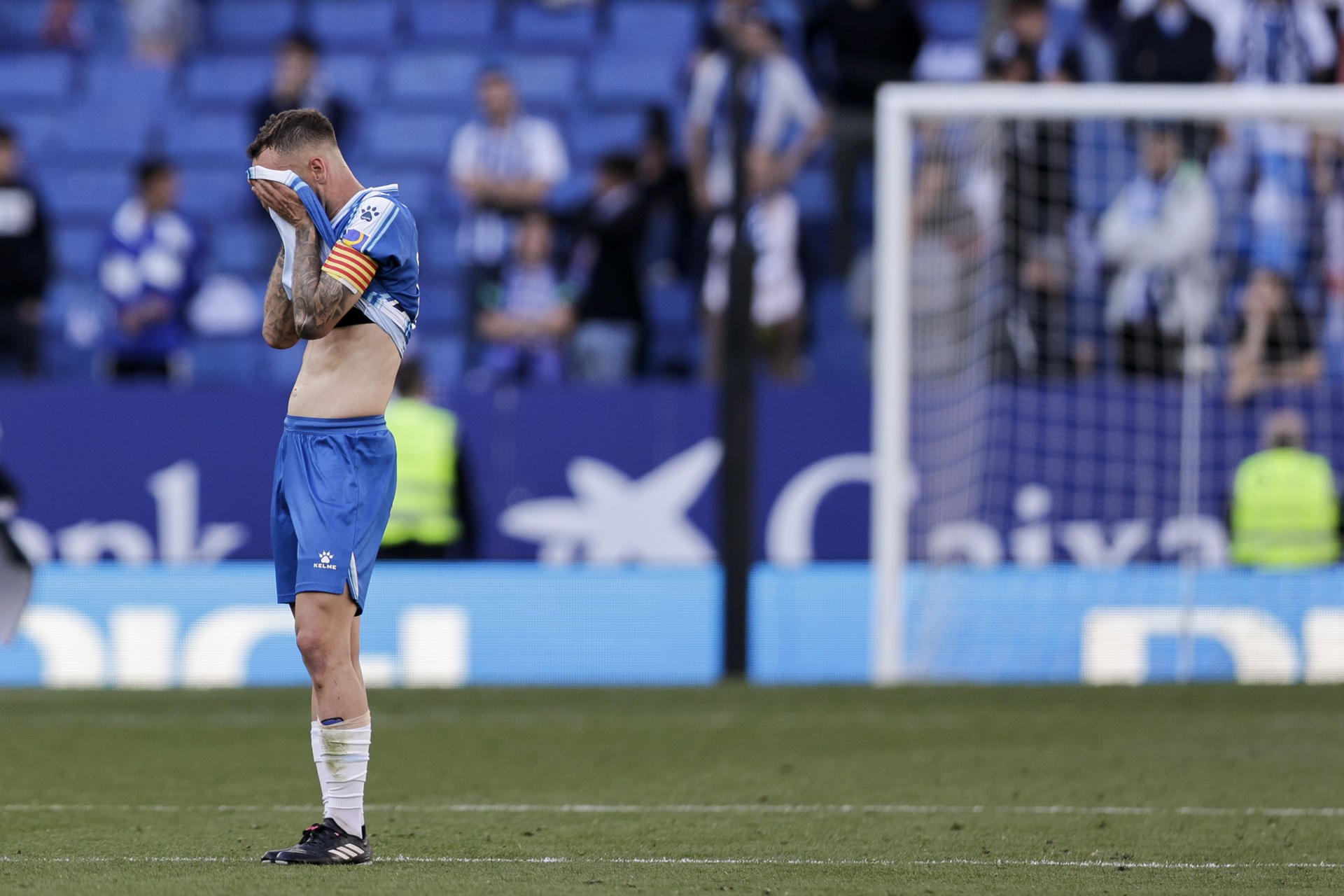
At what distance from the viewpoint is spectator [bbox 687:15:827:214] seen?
14055 millimetres

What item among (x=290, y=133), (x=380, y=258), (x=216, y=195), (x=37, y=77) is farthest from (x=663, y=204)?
(x=380, y=258)

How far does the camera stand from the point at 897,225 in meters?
11.4

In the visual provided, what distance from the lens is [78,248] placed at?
16.0m

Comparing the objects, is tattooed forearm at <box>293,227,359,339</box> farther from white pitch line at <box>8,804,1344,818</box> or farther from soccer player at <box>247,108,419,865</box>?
white pitch line at <box>8,804,1344,818</box>

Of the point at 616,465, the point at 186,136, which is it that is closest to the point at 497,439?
the point at 616,465

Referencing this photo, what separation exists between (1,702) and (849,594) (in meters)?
4.57

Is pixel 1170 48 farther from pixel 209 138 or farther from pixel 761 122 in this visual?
pixel 209 138

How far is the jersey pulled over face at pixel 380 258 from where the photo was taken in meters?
5.11

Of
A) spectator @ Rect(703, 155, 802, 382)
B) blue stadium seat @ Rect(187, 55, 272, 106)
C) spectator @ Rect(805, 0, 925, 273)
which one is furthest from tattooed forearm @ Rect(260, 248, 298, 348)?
blue stadium seat @ Rect(187, 55, 272, 106)

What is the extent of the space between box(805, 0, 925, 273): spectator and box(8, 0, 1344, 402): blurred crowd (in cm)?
2

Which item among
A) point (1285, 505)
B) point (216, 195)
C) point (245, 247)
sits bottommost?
point (1285, 505)

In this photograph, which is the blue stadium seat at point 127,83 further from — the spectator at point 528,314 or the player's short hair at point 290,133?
the player's short hair at point 290,133

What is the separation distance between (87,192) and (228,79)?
1699 millimetres

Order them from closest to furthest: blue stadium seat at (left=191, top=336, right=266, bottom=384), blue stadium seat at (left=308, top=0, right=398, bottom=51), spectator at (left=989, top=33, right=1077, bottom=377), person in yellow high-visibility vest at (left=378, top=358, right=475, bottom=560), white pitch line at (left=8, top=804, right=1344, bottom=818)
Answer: white pitch line at (left=8, top=804, right=1344, bottom=818)
person in yellow high-visibility vest at (left=378, top=358, right=475, bottom=560)
spectator at (left=989, top=33, right=1077, bottom=377)
blue stadium seat at (left=191, top=336, right=266, bottom=384)
blue stadium seat at (left=308, top=0, right=398, bottom=51)
